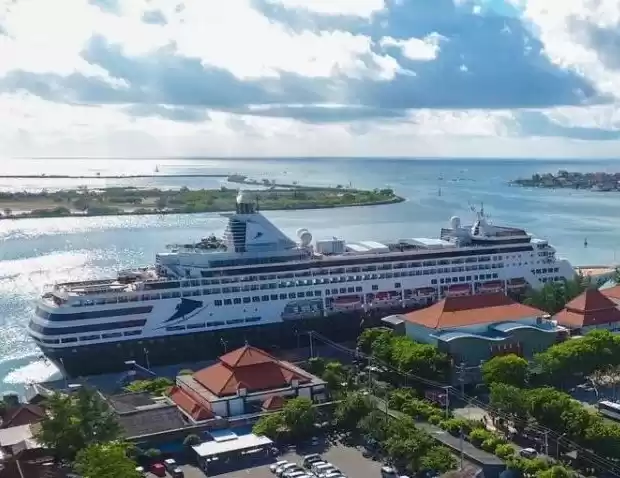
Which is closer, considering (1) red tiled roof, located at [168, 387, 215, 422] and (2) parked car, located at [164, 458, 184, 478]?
(2) parked car, located at [164, 458, 184, 478]

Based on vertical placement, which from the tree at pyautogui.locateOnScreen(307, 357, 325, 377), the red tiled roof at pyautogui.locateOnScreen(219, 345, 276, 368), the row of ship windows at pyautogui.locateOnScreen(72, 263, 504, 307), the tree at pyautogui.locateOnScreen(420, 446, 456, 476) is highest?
the row of ship windows at pyautogui.locateOnScreen(72, 263, 504, 307)

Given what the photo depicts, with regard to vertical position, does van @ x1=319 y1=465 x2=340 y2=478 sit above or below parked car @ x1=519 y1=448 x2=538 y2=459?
below

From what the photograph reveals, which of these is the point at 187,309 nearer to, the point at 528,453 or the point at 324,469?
the point at 324,469

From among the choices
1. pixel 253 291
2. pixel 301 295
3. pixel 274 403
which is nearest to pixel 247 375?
pixel 274 403

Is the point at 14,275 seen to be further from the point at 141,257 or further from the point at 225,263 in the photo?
the point at 225,263

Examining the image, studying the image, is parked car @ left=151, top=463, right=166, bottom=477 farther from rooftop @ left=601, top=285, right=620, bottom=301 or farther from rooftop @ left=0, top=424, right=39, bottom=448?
rooftop @ left=601, top=285, right=620, bottom=301

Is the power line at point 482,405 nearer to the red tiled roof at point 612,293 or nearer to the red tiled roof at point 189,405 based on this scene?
the red tiled roof at point 189,405

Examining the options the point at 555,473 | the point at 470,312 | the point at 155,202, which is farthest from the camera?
the point at 155,202

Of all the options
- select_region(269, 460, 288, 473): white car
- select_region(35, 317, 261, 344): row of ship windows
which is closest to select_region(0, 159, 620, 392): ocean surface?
select_region(35, 317, 261, 344): row of ship windows
